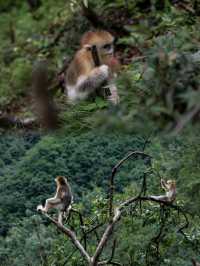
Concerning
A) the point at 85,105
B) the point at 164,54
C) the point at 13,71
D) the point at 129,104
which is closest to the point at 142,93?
the point at 129,104

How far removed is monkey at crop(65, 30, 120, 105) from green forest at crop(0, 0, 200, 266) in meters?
0.03

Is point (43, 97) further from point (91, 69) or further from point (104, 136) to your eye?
point (104, 136)

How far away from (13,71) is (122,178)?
110 inches

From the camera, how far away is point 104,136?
9.25 metres

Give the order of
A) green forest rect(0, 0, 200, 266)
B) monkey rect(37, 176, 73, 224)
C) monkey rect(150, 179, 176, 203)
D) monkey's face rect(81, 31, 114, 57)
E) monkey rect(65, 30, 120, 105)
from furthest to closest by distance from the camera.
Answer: monkey's face rect(81, 31, 114, 57)
monkey rect(65, 30, 120, 105)
monkey rect(37, 176, 73, 224)
monkey rect(150, 179, 176, 203)
green forest rect(0, 0, 200, 266)

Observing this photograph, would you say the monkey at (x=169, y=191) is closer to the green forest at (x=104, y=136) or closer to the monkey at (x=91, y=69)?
the green forest at (x=104, y=136)

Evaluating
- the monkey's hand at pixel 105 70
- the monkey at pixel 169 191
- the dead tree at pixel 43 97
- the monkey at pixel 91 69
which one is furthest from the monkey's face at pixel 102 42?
the dead tree at pixel 43 97

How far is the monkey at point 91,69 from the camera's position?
21.9 ft

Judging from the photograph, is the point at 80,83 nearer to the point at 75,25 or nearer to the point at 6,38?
the point at 75,25

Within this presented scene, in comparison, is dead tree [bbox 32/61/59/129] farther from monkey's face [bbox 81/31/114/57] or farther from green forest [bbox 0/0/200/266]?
monkey's face [bbox 81/31/114/57]

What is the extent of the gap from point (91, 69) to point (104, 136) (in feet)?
7.99

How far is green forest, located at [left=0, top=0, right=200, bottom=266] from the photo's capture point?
3.66 m

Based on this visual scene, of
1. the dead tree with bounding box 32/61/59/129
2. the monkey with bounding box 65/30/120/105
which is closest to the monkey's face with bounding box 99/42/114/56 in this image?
the monkey with bounding box 65/30/120/105

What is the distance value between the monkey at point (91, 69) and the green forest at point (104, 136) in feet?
0.09
